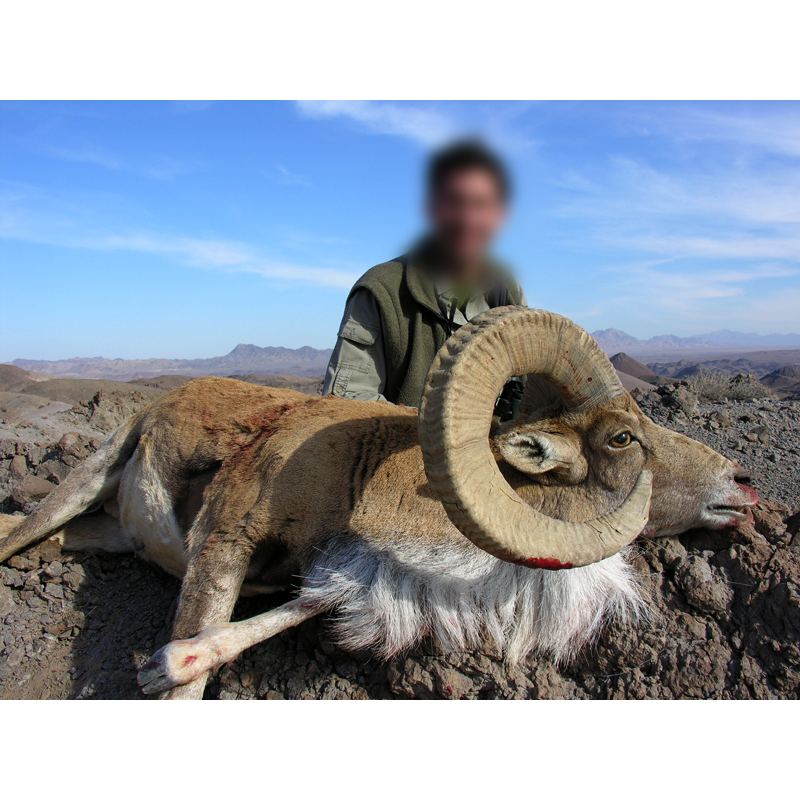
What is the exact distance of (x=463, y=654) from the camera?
306cm

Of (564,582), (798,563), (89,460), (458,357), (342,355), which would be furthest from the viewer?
(342,355)

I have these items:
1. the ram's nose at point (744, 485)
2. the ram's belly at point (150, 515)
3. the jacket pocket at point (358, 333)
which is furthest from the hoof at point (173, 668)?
the ram's nose at point (744, 485)

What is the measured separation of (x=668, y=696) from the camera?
9.38 feet

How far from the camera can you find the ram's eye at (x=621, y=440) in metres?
3.14

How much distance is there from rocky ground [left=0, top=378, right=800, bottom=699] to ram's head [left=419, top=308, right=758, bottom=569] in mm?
288

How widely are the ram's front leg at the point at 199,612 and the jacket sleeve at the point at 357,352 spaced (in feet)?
6.18

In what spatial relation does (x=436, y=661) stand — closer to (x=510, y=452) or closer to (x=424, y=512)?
(x=424, y=512)

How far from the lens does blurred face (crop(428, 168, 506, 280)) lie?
3834mm

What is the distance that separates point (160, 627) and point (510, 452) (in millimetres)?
2833

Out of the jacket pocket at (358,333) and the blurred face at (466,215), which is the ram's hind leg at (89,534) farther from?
the blurred face at (466,215)

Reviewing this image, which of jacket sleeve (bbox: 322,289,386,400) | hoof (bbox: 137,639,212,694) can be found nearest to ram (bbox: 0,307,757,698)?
hoof (bbox: 137,639,212,694)

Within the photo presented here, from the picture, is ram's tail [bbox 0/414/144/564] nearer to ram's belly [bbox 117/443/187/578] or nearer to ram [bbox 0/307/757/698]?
ram's belly [bbox 117/443/187/578]

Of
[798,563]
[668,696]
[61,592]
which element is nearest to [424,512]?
[668,696]
